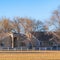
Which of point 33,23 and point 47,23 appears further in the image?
point 33,23

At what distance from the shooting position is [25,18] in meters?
86.2

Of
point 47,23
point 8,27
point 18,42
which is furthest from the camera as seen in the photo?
point 8,27

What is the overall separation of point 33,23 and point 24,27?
3386 millimetres

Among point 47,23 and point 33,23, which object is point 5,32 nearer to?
point 33,23

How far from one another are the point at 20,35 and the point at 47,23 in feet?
48.0

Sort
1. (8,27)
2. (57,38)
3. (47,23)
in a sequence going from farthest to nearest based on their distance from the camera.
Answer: (8,27) → (57,38) → (47,23)

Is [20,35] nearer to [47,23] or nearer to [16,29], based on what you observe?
[16,29]

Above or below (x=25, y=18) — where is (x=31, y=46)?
below

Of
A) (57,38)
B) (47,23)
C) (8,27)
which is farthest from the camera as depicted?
(8,27)

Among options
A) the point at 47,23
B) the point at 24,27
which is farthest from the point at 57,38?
the point at 24,27

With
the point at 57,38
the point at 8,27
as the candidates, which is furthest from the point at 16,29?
the point at 57,38

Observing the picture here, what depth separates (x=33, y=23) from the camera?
276 ft

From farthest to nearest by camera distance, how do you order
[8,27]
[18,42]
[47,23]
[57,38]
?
1. [8,27]
2. [18,42]
3. [57,38]
4. [47,23]

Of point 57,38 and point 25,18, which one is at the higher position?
point 25,18
